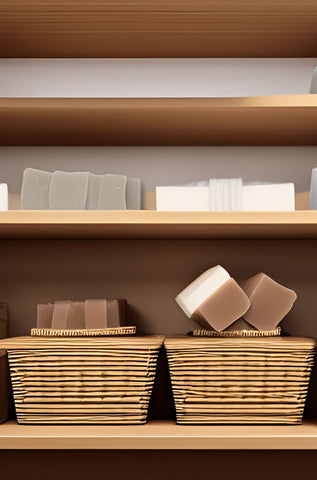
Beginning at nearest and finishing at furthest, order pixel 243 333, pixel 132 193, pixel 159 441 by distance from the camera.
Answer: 1. pixel 159 441
2. pixel 243 333
3. pixel 132 193

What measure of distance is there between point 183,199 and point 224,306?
257mm

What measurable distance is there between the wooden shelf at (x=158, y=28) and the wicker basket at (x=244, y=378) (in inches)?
29.5

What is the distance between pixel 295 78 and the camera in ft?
5.52

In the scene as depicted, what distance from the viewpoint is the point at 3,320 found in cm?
158

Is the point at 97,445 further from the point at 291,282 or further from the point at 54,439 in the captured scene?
the point at 291,282

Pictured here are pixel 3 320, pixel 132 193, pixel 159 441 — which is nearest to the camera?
pixel 159 441

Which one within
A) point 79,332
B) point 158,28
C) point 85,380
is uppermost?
point 158,28

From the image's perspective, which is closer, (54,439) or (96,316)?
(54,439)

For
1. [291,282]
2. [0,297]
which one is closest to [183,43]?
[291,282]

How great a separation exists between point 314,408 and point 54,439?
737 millimetres

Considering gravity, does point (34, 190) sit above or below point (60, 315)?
above

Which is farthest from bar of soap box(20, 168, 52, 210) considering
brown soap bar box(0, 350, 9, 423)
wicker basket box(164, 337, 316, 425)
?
wicker basket box(164, 337, 316, 425)

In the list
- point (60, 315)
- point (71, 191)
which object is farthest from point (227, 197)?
point (60, 315)

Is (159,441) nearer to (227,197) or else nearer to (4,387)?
(4,387)
